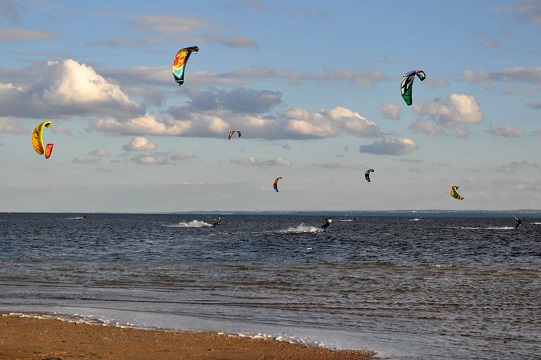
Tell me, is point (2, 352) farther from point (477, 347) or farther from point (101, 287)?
point (101, 287)

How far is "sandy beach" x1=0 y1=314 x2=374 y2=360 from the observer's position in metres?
12.9

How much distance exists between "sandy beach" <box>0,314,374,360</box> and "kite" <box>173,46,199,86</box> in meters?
15.5

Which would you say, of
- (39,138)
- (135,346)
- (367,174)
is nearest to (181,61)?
(39,138)

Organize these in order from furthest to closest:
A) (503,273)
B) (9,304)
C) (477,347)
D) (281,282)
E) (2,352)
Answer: (503,273) → (281,282) → (9,304) → (477,347) → (2,352)

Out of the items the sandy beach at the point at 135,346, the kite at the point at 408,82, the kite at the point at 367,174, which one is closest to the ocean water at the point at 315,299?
the sandy beach at the point at 135,346

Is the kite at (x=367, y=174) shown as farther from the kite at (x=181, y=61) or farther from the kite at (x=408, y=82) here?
the kite at (x=181, y=61)

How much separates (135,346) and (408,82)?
23.5m

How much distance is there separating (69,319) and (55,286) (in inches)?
341

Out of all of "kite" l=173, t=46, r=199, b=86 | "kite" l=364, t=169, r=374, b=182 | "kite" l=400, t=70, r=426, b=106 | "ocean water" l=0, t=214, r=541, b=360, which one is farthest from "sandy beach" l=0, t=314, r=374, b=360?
"kite" l=364, t=169, r=374, b=182

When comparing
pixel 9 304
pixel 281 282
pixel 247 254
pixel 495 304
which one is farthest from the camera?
pixel 247 254

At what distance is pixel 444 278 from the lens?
1192 inches

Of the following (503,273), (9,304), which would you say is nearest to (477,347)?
(9,304)

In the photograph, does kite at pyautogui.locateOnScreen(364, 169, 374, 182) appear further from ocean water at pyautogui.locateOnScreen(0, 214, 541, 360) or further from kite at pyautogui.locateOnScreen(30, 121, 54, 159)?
kite at pyautogui.locateOnScreen(30, 121, 54, 159)

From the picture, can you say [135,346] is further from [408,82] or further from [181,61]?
[408,82]
